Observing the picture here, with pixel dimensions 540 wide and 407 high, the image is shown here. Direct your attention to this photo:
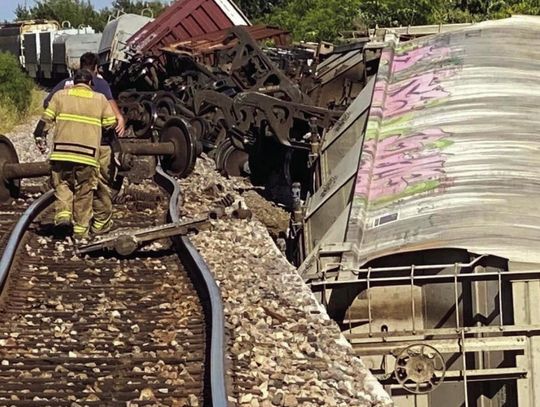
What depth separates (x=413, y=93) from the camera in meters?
11.2

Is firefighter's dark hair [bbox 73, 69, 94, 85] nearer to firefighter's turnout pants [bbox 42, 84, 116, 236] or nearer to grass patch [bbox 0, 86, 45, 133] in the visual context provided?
firefighter's turnout pants [bbox 42, 84, 116, 236]

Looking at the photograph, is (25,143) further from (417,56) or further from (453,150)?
(453,150)

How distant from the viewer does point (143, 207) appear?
10672 millimetres

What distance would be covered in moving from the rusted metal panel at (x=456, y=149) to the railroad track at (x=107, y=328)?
142 cm

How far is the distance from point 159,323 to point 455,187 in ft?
9.52

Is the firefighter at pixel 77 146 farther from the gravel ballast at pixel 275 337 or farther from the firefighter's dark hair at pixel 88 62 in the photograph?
the gravel ballast at pixel 275 337

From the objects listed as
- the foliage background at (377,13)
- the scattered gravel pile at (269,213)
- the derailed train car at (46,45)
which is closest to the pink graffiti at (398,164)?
the scattered gravel pile at (269,213)

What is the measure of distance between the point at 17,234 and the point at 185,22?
59.3 ft

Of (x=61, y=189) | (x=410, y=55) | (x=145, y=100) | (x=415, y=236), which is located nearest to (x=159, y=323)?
(x=415, y=236)

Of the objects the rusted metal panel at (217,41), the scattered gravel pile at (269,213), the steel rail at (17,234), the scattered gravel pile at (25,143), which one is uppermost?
the rusted metal panel at (217,41)

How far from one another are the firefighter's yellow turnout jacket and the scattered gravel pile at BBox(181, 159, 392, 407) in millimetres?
1295

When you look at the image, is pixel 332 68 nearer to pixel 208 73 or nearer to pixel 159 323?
pixel 208 73

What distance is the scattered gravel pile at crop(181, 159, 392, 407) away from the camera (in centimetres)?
526

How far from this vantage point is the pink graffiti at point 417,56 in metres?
12.5
